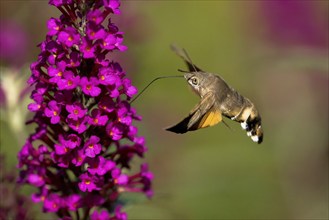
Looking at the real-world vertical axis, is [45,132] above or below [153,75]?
below

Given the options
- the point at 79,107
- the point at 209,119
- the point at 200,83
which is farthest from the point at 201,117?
the point at 79,107

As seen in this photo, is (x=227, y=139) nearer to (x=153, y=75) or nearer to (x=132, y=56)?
(x=153, y=75)

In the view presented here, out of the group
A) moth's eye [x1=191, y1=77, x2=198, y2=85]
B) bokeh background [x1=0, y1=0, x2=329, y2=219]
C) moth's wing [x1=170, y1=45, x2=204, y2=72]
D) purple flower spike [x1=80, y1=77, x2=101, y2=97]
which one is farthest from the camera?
bokeh background [x1=0, y1=0, x2=329, y2=219]

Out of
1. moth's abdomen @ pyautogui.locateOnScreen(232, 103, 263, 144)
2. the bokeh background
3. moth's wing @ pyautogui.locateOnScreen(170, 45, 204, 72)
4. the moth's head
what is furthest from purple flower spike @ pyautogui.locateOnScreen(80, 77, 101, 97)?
the bokeh background

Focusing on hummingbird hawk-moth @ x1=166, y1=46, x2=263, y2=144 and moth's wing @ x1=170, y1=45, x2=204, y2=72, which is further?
moth's wing @ x1=170, y1=45, x2=204, y2=72

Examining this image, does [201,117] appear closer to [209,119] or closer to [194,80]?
[209,119]

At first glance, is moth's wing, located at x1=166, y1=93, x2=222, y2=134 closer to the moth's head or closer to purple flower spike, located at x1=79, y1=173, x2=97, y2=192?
the moth's head

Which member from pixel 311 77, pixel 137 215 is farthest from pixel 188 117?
pixel 311 77
